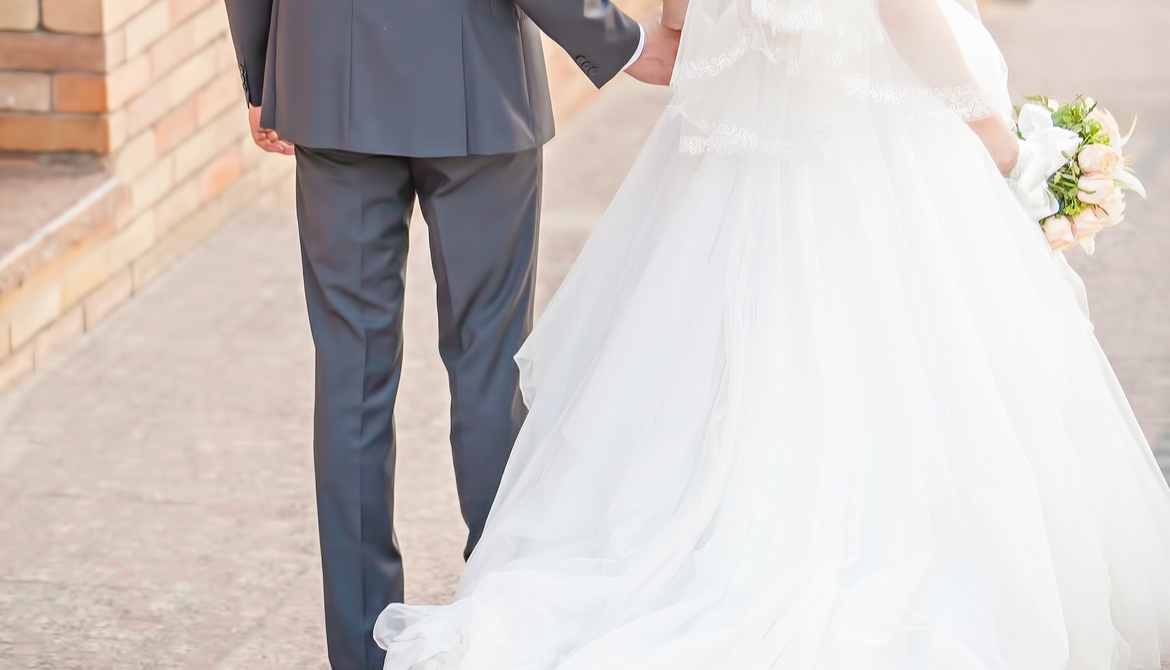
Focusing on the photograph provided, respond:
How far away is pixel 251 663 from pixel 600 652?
2.63 ft

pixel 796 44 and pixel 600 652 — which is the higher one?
pixel 796 44

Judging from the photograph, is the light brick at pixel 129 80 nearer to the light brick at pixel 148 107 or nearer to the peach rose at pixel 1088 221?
the light brick at pixel 148 107

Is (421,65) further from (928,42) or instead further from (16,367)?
(16,367)

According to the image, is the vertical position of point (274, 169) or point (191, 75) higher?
point (191, 75)


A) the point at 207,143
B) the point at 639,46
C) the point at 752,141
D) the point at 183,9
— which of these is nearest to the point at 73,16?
the point at 183,9

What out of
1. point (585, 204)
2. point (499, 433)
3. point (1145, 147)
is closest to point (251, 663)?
point (499, 433)

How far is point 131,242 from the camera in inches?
177

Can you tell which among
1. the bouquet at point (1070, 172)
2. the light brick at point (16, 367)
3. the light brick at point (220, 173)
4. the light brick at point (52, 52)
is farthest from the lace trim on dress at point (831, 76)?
the light brick at point (220, 173)

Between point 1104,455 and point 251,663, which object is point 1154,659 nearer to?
point 1104,455

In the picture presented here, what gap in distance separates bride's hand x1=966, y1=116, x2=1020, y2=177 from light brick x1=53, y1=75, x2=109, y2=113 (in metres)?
2.57

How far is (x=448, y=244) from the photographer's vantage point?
2596 millimetres

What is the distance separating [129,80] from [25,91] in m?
0.28

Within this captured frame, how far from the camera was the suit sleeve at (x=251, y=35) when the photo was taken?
2672 millimetres

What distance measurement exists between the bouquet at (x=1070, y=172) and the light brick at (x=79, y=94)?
2.57 meters
